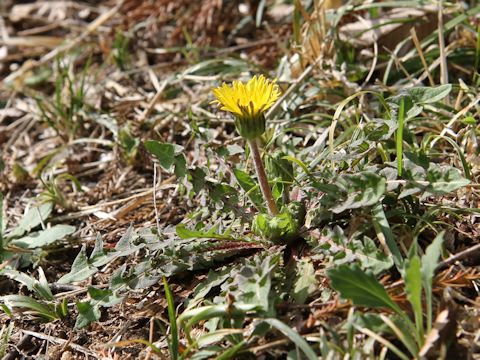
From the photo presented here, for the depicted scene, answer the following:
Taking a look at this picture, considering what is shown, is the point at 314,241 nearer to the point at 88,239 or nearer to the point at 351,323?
the point at 351,323

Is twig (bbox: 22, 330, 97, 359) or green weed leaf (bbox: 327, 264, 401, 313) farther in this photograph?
twig (bbox: 22, 330, 97, 359)

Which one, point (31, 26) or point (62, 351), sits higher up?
point (31, 26)

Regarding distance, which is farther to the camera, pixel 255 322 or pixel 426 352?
pixel 255 322

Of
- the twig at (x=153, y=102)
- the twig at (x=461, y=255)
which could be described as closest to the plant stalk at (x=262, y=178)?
the twig at (x=461, y=255)

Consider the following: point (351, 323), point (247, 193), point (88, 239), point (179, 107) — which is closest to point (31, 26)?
point (179, 107)

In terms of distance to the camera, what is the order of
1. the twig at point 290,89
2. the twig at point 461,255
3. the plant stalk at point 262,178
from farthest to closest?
the twig at point 290,89
the plant stalk at point 262,178
the twig at point 461,255

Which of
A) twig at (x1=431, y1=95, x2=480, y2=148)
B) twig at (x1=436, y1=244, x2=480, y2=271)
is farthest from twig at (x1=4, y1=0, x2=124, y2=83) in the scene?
twig at (x1=436, y1=244, x2=480, y2=271)

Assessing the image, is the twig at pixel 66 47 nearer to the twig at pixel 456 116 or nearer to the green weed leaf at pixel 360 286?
the twig at pixel 456 116

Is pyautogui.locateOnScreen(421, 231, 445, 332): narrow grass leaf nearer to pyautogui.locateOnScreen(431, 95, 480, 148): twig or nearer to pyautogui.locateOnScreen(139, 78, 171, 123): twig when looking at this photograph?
pyautogui.locateOnScreen(431, 95, 480, 148): twig
